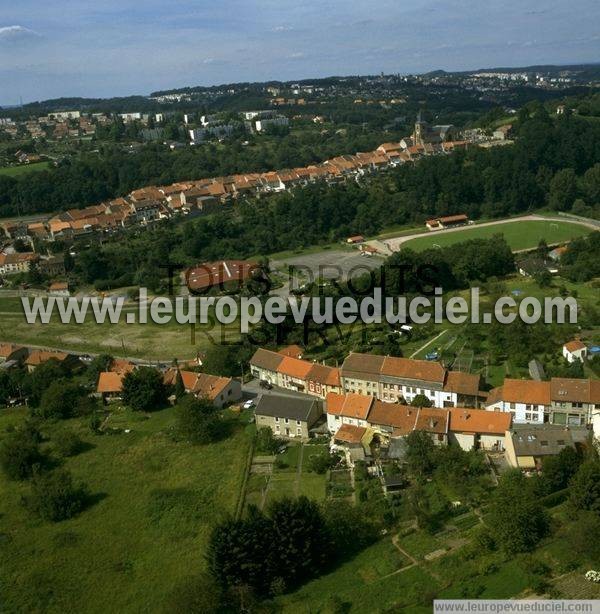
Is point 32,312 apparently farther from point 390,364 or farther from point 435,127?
point 435,127

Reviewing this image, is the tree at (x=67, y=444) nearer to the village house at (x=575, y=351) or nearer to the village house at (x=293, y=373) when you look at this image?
the village house at (x=293, y=373)

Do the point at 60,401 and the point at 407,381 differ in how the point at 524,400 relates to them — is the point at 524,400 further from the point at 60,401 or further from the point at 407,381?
the point at 60,401

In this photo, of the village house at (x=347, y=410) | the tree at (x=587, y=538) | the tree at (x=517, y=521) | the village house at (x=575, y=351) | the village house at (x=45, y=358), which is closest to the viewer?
the tree at (x=587, y=538)

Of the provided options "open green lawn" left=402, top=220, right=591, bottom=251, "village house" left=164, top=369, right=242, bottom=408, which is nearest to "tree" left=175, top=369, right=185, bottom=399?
A: "village house" left=164, top=369, right=242, bottom=408

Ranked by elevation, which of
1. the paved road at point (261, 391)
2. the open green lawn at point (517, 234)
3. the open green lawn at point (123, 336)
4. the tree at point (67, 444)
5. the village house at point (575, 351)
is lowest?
the tree at point (67, 444)

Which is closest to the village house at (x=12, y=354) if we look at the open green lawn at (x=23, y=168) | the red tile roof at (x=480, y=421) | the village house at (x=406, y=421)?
the village house at (x=406, y=421)

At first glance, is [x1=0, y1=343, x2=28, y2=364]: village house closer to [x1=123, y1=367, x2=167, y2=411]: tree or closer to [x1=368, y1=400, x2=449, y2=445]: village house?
[x1=123, y1=367, x2=167, y2=411]: tree
